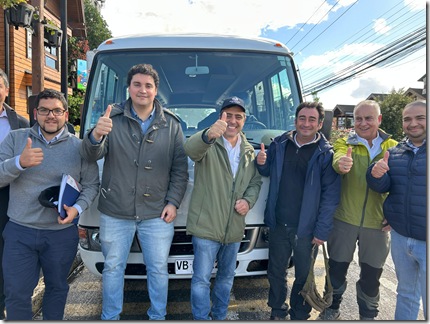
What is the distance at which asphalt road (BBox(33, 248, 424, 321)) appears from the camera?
331 centimetres

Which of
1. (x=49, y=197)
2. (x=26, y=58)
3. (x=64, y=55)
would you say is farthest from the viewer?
(x=26, y=58)

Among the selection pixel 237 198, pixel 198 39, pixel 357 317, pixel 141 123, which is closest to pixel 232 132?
pixel 237 198

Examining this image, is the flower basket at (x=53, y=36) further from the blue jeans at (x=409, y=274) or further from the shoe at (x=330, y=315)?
the blue jeans at (x=409, y=274)

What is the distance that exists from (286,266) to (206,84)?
2039mm

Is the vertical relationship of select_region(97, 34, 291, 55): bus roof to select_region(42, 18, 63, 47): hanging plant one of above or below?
below

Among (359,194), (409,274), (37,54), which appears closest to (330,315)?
(409,274)

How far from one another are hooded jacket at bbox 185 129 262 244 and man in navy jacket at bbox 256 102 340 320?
0.93ft

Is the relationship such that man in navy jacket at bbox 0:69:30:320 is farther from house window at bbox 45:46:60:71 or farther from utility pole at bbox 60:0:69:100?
house window at bbox 45:46:60:71

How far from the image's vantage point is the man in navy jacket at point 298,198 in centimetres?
274

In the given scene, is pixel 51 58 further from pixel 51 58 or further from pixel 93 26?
pixel 93 26

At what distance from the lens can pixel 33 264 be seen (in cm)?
252

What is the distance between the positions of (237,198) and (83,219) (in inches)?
49.9

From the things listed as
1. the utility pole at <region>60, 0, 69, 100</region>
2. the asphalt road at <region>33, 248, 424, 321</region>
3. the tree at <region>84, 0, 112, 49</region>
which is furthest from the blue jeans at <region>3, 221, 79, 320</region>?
the tree at <region>84, 0, 112, 49</region>

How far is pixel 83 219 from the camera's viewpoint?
2865 mm
